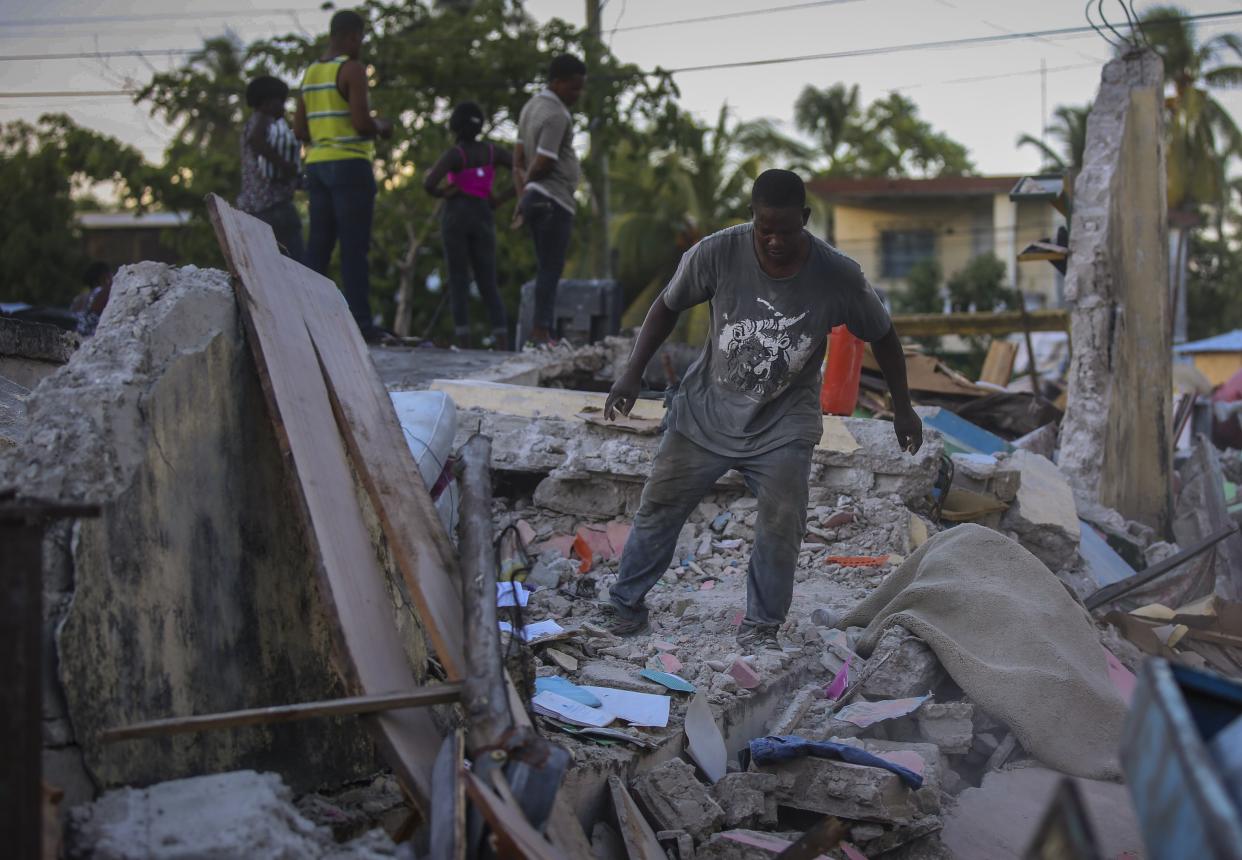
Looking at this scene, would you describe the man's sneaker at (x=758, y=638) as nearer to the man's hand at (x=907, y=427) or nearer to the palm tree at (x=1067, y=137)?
the man's hand at (x=907, y=427)

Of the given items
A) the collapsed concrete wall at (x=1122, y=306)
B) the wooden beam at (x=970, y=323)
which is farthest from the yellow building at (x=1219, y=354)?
the collapsed concrete wall at (x=1122, y=306)

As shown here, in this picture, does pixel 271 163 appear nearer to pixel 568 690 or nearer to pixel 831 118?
pixel 568 690

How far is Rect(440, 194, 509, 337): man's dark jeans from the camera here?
7.42 m

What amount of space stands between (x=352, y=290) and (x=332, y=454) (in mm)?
3762

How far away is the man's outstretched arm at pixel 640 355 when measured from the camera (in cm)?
423

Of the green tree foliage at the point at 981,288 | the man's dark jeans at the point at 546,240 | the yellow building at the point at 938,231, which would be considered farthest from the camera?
the yellow building at the point at 938,231

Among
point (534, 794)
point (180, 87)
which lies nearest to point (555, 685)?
point (534, 794)

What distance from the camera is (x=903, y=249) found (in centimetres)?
3103

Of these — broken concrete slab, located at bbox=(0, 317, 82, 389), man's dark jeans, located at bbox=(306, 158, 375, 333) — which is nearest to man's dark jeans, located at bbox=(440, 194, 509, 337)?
man's dark jeans, located at bbox=(306, 158, 375, 333)

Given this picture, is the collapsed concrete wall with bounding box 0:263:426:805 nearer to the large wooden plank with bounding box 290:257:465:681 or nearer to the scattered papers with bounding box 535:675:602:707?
the large wooden plank with bounding box 290:257:465:681

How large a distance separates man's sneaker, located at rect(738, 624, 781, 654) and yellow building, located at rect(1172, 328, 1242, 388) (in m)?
19.7

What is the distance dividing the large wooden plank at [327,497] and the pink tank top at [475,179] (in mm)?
3997

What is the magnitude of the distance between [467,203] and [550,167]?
641 mm

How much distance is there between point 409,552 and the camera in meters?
2.95
